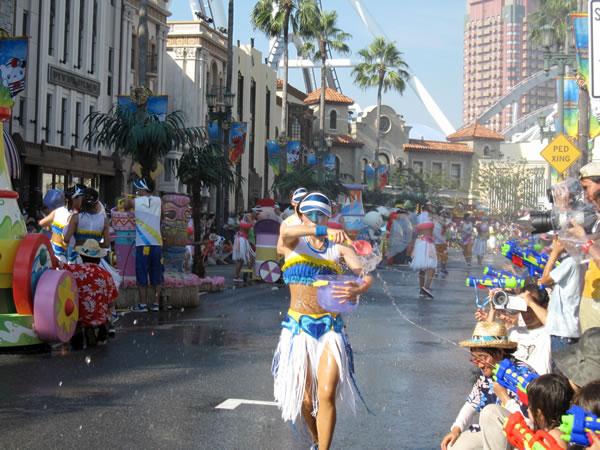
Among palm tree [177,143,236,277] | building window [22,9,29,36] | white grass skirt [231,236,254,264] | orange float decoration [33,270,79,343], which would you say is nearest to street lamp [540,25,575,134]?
white grass skirt [231,236,254,264]

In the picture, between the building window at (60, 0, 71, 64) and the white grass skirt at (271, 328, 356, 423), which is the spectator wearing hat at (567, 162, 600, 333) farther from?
the building window at (60, 0, 71, 64)

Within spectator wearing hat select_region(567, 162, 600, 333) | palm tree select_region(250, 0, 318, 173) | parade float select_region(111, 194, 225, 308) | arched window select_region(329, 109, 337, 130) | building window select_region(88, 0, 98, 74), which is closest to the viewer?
spectator wearing hat select_region(567, 162, 600, 333)

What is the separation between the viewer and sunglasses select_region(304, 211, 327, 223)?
544 cm

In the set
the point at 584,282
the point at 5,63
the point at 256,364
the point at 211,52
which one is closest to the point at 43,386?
the point at 256,364

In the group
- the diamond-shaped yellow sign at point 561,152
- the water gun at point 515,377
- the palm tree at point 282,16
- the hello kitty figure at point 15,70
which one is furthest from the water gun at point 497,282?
the palm tree at point 282,16

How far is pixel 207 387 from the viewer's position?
24.8 feet

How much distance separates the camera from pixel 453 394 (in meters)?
7.58

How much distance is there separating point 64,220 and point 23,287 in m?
1.77

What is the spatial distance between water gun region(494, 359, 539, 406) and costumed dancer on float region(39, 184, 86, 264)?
22.7ft

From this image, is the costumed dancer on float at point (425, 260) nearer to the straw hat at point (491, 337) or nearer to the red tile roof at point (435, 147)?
the straw hat at point (491, 337)

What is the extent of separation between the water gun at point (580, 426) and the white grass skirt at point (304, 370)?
7.41 feet

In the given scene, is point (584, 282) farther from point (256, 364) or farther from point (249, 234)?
point (249, 234)

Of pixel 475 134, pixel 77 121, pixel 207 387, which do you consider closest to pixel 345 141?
pixel 475 134

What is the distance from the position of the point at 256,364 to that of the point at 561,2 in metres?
30.1
